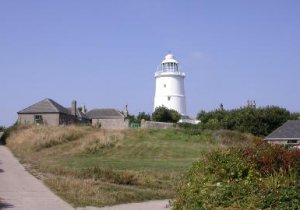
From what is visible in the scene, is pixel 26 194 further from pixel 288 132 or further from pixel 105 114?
pixel 105 114

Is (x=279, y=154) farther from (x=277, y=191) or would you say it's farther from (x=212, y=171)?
(x=277, y=191)

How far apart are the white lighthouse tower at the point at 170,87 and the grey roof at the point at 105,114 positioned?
673 centimetres

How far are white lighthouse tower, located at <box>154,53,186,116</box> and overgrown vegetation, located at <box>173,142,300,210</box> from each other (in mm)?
72242

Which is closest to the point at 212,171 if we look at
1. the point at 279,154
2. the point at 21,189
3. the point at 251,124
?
the point at 279,154

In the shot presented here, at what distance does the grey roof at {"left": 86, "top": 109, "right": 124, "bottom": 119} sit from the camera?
8688cm

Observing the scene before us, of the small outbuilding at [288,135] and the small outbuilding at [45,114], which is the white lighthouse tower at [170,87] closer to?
the small outbuilding at [45,114]

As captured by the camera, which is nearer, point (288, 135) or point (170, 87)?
point (288, 135)

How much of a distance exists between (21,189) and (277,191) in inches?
419

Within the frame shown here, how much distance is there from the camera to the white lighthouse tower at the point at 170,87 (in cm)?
8388

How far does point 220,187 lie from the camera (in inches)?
341

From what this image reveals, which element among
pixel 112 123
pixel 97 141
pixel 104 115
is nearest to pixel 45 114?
pixel 112 123

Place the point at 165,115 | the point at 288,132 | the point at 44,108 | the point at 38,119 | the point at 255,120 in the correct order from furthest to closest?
the point at 165,115
the point at 44,108
the point at 38,119
the point at 255,120
the point at 288,132

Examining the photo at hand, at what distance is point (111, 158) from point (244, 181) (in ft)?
86.8

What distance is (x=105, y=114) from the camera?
289ft
